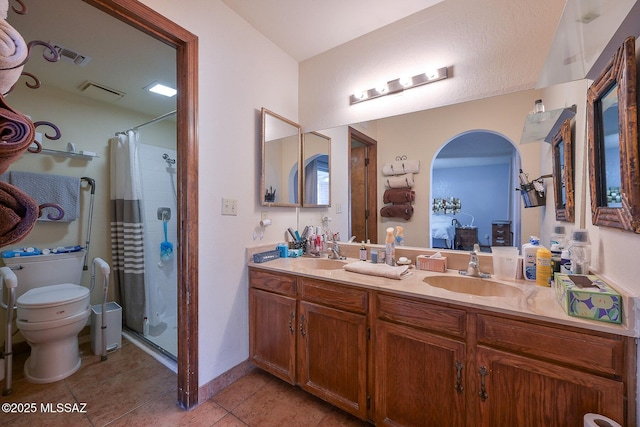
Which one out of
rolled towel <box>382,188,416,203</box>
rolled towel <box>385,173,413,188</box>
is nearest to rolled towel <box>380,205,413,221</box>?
rolled towel <box>382,188,416,203</box>

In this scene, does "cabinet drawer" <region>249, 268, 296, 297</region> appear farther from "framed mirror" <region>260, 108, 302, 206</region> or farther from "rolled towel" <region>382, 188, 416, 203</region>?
"rolled towel" <region>382, 188, 416, 203</region>

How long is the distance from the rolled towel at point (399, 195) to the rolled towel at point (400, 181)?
0.03 metres

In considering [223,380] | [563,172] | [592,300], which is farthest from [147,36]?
[592,300]

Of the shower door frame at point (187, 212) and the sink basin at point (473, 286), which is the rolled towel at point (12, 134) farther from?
the sink basin at point (473, 286)

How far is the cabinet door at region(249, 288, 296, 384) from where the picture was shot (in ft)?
5.35

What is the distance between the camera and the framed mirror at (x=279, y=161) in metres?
2.00

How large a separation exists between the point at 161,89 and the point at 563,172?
3.02 meters

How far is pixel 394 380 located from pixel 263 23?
240cm

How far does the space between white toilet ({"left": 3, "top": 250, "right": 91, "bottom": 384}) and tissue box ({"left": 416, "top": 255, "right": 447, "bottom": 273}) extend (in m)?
2.39

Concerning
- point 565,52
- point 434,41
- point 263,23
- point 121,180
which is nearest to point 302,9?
point 263,23

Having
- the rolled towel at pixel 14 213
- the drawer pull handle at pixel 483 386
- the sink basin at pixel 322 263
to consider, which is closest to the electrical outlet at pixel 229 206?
the sink basin at pixel 322 263

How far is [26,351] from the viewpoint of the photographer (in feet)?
7.02

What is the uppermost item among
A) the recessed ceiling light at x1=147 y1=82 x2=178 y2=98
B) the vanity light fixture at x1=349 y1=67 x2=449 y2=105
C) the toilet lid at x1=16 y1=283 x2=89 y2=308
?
the recessed ceiling light at x1=147 y1=82 x2=178 y2=98

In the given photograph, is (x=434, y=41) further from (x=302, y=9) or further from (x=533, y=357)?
(x=533, y=357)
